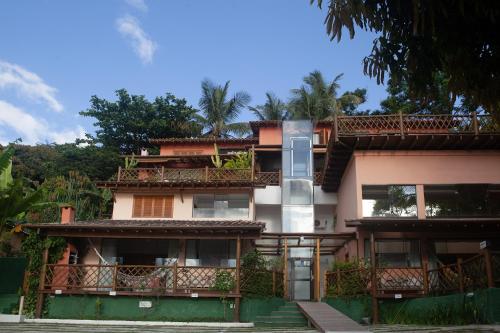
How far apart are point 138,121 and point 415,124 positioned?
25.0m

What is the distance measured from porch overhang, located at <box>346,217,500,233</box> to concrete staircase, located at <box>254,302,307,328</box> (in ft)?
12.0

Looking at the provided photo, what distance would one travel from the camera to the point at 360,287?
17641 millimetres

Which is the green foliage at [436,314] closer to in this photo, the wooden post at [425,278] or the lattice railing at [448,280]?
the lattice railing at [448,280]

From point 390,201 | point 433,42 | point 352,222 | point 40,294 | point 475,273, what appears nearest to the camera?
point 433,42

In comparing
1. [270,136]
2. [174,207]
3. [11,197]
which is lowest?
[11,197]

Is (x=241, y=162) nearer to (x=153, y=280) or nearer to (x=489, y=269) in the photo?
(x=153, y=280)

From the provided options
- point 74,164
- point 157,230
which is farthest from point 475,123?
point 74,164

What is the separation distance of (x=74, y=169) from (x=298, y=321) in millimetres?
24966

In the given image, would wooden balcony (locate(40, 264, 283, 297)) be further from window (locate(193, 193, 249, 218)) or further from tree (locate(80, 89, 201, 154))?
tree (locate(80, 89, 201, 154))

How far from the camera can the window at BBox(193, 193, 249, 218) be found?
24.7m

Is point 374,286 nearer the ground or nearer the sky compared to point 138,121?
nearer the ground

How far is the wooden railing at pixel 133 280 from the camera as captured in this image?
730 inches

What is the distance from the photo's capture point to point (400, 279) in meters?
17.7

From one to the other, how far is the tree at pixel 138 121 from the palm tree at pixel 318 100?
26.3 ft
